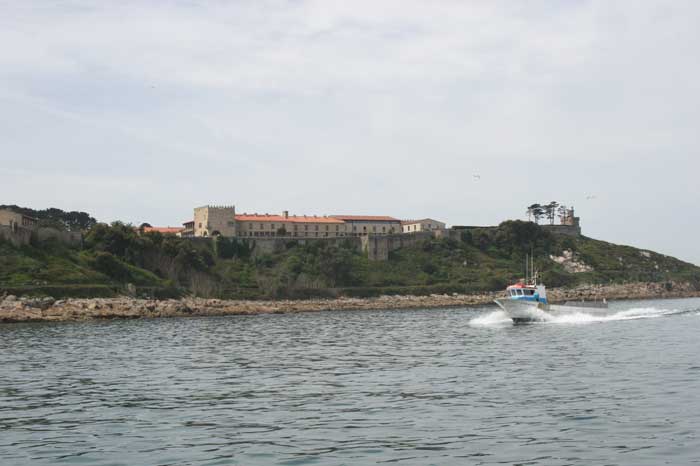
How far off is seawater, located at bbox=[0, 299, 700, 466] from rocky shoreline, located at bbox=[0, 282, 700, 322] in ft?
109

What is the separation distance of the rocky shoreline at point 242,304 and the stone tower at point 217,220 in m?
40.2

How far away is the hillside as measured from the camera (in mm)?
108125

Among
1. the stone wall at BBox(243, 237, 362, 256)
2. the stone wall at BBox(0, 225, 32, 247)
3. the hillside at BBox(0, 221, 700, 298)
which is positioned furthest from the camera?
the stone wall at BBox(243, 237, 362, 256)

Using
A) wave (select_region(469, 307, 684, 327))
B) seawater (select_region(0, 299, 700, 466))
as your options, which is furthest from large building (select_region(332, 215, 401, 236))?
seawater (select_region(0, 299, 700, 466))

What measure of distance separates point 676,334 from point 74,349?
141ft

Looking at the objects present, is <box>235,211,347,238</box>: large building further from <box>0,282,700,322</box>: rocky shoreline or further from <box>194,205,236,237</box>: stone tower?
<box>0,282,700,322</box>: rocky shoreline

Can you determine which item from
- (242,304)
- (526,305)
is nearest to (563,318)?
(526,305)

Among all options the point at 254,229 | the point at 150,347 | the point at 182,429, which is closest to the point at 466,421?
the point at 182,429

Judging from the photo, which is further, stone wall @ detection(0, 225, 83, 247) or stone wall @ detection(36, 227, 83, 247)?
stone wall @ detection(36, 227, 83, 247)

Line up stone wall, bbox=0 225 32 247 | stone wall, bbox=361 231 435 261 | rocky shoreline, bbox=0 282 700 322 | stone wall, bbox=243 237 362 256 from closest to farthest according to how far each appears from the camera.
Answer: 1. rocky shoreline, bbox=0 282 700 322
2. stone wall, bbox=0 225 32 247
3. stone wall, bbox=243 237 362 256
4. stone wall, bbox=361 231 435 261

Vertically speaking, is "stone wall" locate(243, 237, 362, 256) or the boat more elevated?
"stone wall" locate(243, 237, 362, 256)

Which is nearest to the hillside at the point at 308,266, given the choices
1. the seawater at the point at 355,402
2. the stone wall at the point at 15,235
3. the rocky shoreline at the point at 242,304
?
the stone wall at the point at 15,235

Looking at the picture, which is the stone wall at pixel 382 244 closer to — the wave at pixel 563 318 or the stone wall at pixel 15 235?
the stone wall at pixel 15 235

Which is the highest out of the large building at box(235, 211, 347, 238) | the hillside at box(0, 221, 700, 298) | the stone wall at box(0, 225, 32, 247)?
the large building at box(235, 211, 347, 238)
